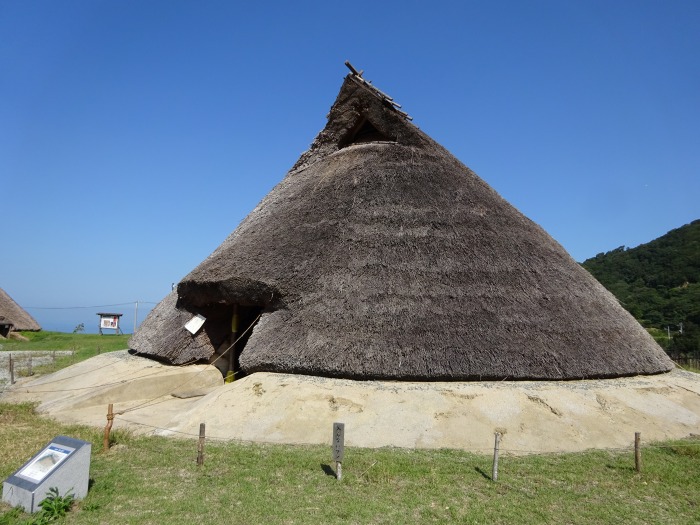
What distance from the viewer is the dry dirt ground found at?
9312 millimetres

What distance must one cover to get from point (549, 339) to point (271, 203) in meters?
9.55

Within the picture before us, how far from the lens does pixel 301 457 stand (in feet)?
27.1

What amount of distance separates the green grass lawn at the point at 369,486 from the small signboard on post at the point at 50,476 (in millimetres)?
185

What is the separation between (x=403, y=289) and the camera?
11.7 meters

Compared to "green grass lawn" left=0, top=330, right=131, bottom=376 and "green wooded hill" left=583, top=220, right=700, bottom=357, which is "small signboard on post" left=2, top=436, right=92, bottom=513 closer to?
"green grass lawn" left=0, top=330, right=131, bottom=376

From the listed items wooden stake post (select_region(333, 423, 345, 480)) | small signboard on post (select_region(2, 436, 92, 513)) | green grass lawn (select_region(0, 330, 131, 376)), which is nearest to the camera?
small signboard on post (select_region(2, 436, 92, 513))

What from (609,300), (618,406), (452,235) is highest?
(452,235)

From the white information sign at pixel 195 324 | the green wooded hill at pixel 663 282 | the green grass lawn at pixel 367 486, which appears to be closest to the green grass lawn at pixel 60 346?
the white information sign at pixel 195 324

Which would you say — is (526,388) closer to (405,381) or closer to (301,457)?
(405,381)

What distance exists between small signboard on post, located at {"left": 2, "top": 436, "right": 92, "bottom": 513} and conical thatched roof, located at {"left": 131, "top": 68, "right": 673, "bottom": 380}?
16.5 ft

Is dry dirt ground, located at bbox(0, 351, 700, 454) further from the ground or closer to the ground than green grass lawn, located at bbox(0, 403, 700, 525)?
further from the ground

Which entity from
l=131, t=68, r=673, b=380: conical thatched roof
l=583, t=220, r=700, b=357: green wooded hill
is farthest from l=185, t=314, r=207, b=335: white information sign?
l=583, t=220, r=700, b=357: green wooded hill

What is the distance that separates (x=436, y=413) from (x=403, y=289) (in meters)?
3.10

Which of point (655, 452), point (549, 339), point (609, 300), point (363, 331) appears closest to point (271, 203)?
point (363, 331)
